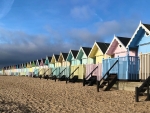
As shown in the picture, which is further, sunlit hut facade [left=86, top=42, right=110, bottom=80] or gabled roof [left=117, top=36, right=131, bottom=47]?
sunlit hut facade [left=86, top=42, right=110, bottom=80]

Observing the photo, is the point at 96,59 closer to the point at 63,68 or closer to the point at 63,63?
the point at 63,68

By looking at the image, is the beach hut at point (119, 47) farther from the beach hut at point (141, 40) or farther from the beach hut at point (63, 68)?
the beach hut at point (63, 68)

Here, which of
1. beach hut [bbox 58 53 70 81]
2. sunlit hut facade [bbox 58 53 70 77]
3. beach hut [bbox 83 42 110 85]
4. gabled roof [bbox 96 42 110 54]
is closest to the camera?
beach hut [bbox 83 42 110 85]

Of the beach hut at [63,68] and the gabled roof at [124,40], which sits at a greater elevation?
the gabled roof at [124,40]

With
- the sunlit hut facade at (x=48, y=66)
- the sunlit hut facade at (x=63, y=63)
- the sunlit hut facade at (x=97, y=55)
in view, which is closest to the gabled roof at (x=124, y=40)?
the sunlit hut facade at (x=97, y=55)

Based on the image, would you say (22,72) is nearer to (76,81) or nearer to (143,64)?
(76,81)

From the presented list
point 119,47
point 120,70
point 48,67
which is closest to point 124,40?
point 119,47

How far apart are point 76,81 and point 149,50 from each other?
418 inches

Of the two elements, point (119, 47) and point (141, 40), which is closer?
point (141, 40)

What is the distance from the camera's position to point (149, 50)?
18.8 metres

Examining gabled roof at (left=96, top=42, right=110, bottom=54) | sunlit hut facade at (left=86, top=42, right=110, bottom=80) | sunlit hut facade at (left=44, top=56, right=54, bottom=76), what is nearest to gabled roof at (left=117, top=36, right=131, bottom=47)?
sunlit hut facade at (left=86, top=42, right=110, bottom=80)

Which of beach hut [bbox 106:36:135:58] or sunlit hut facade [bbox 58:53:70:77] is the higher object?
beach hut [bbox 106:36:135:58]

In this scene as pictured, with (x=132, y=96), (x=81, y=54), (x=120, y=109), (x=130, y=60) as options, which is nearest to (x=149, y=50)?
(x=130, y=60)

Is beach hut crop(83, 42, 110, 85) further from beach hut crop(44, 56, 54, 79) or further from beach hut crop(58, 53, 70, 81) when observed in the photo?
beach hut crop(44, 56, 54, 79)
